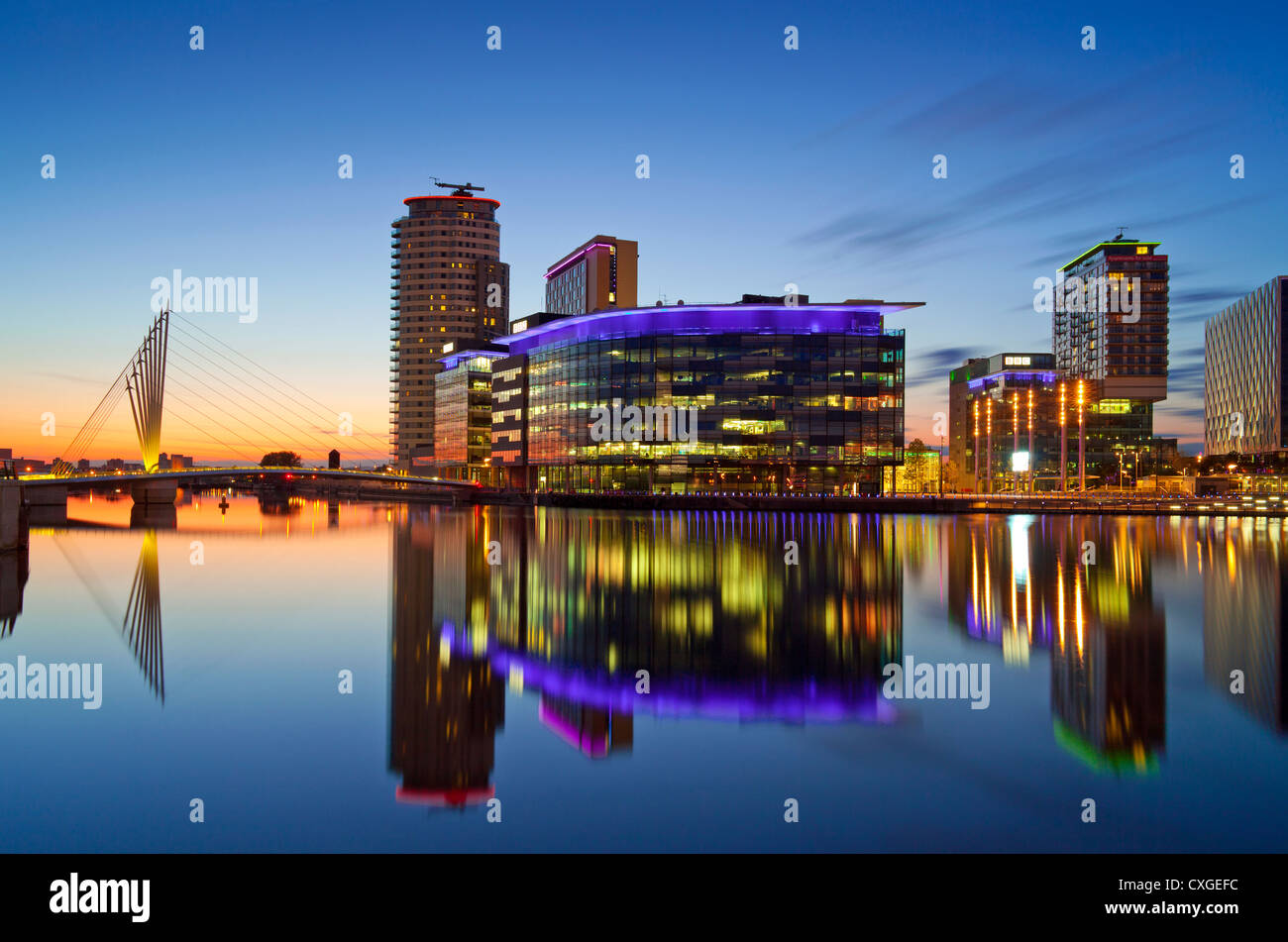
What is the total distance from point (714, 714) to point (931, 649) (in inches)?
277

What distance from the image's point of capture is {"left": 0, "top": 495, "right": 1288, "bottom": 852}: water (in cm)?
895

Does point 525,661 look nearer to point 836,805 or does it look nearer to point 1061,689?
point 836,805

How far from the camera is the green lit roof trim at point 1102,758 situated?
10.6 metres

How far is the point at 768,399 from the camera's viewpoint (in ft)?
348

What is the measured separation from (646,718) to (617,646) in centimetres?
502

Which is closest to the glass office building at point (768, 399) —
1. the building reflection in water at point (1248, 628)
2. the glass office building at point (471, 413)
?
the glass office building at point (471, 413)

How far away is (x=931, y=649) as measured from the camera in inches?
693

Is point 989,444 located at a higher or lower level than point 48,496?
higher

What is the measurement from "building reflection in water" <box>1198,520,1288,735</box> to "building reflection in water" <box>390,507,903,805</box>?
6.21 metres

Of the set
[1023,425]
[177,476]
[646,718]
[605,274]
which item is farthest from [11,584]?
[1023,425]

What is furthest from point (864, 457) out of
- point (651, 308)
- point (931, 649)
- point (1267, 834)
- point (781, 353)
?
point (1267, 834)

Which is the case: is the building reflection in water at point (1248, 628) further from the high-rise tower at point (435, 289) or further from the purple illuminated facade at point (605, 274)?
the high-rise tower at point (435, 289)

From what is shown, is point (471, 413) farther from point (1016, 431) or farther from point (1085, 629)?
point (1085, 629)
